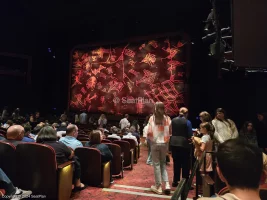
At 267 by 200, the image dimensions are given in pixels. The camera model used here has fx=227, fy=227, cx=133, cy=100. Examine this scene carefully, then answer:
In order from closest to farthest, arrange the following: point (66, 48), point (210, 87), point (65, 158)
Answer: point (65, 158) < point (210, 87) < point (66, 48)

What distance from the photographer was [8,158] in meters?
2.53

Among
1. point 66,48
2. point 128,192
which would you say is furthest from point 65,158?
point 66,48

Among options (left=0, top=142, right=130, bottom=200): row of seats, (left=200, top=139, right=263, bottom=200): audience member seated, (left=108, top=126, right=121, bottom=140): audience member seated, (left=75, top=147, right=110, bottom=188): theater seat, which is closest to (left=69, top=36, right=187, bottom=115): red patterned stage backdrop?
(left=108, top=126, right=121, bottom=140): audience member seated

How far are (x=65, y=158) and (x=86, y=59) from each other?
10.9 m

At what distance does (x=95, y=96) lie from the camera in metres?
12.5

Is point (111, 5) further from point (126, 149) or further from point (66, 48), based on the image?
point (126, 149)

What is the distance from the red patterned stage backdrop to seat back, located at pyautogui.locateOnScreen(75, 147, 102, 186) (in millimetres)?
7101

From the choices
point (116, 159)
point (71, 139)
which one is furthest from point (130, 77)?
point (71, 139)

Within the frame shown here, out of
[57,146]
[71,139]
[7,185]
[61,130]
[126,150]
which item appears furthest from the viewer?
[61,130]

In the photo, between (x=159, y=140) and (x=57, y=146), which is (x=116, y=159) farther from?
(x=57, y=146)

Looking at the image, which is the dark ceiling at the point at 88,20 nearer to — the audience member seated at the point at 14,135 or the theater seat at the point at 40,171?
the audience member seated at the point at 14,135

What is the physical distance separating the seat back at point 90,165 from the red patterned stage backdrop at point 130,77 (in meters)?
7.10

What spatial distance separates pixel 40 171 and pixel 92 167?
905 mm

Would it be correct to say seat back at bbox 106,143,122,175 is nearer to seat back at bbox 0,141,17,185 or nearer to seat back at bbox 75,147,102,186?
seat back at bbox 75,147,102,186
